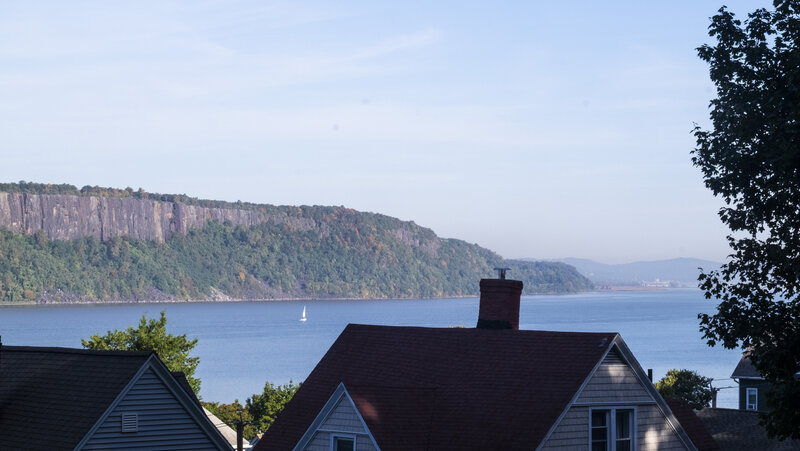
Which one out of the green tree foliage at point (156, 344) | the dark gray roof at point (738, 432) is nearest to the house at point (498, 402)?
the dark gray roof at point (738, 432)

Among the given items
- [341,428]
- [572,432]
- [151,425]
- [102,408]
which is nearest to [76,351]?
[102,408]

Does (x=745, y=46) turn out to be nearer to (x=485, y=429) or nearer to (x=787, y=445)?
(x=485, y=429)

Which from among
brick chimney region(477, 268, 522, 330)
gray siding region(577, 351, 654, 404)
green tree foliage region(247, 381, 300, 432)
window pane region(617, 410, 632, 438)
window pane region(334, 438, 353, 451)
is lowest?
green tree foliage region(247, 381, 300, 432)

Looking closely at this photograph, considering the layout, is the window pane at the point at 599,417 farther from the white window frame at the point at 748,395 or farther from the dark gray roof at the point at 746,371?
the white window frame at the point at 748,395

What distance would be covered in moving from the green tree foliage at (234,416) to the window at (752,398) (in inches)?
1172

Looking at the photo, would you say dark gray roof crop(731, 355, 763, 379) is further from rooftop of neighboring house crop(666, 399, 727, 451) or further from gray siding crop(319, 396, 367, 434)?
gray siding crop(319, 396, 367, 434)

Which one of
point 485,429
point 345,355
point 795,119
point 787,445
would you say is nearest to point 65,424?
point 345,355

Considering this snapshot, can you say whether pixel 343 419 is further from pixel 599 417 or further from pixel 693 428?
pixel 693 428

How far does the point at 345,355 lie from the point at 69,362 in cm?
735

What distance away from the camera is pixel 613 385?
2662 centimetres

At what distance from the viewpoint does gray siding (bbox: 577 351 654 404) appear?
26219 mm

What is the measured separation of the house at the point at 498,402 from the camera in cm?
2547

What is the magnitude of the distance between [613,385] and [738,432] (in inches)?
800

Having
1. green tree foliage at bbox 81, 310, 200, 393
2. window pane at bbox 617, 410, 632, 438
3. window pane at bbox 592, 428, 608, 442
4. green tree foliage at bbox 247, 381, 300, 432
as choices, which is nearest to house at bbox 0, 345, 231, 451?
window pane at bbox 592, 428, 608, 442
